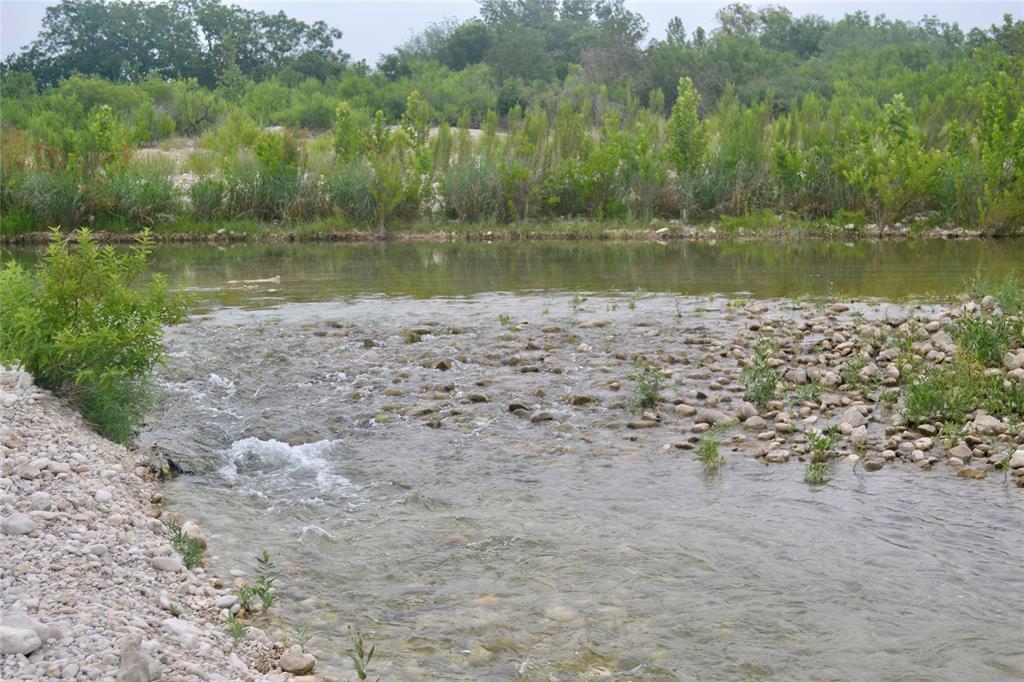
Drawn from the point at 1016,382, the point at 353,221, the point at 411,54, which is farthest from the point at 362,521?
the point at 411,54

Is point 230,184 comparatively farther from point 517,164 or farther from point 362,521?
point 362,521

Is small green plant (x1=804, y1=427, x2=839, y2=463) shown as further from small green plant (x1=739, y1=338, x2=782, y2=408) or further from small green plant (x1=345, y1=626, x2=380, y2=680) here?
small green plant (x1=345, y1=626, x2=380, y2=680)

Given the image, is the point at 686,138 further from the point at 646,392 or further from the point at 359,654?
the point at 359,654

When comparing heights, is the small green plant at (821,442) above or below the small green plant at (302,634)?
above

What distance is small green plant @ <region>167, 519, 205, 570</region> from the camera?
17.7 feet

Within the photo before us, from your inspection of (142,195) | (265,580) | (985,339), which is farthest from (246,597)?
(142,195)

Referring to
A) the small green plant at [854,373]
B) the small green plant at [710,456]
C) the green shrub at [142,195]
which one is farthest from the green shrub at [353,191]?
the small green plant at [710,456]

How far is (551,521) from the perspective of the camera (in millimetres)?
6297

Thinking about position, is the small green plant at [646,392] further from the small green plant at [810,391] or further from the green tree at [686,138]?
the green tree at [686,138]

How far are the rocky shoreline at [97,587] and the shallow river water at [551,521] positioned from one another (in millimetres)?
386

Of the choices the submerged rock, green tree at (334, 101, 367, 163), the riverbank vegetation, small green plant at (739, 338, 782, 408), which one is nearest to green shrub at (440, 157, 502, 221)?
the riverbank vegetation

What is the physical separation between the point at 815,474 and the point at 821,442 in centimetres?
49

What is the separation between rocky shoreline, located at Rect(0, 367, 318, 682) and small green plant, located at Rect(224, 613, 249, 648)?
0.08 ft

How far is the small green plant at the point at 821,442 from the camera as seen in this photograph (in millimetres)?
7367
